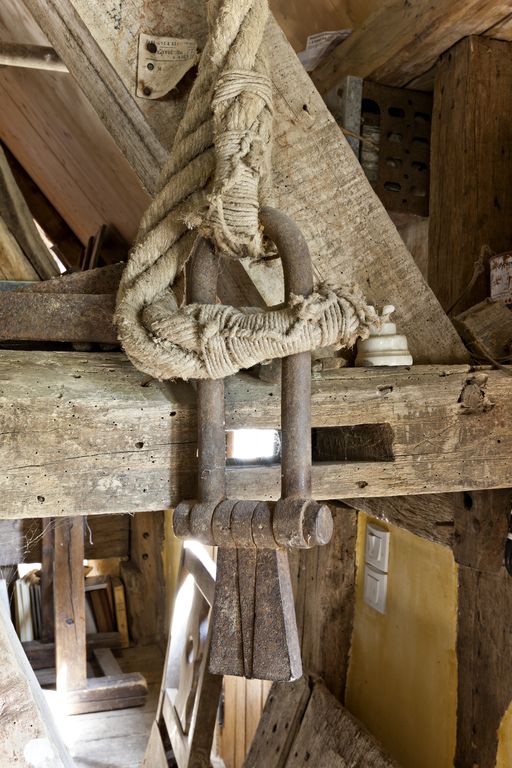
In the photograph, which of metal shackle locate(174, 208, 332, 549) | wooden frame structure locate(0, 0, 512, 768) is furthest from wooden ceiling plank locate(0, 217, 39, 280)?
metal shackle locate(174, 208, 332, 549)

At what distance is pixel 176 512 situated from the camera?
0.89 meters

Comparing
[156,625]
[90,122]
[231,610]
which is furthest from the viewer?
[156,625]

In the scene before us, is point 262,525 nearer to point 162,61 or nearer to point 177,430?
point 177,430

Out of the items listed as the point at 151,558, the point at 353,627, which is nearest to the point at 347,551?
the point at 353,627

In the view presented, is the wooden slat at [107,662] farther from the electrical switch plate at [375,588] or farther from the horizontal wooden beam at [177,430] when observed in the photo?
the horizontal wooden beam at [177,430]

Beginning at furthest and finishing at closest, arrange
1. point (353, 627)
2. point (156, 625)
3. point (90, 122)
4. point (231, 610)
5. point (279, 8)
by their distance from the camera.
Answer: point (156, 625) → point (90, 122) → point (353, 627) → point (279, 8) → point (231, 610)

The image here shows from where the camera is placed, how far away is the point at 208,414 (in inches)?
34.9

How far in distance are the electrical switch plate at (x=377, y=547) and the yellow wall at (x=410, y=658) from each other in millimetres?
23

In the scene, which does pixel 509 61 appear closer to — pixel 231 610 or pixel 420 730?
pixel 231 610

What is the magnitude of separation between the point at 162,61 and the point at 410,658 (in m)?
1.50

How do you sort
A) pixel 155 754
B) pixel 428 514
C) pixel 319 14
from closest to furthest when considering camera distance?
pixel 428 514 < pixel 319 14 < pixel 155 754

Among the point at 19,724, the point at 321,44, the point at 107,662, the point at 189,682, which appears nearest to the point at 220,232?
the point at 19,724

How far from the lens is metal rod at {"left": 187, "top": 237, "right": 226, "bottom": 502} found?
0.88 metres

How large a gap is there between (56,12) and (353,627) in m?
1.74
